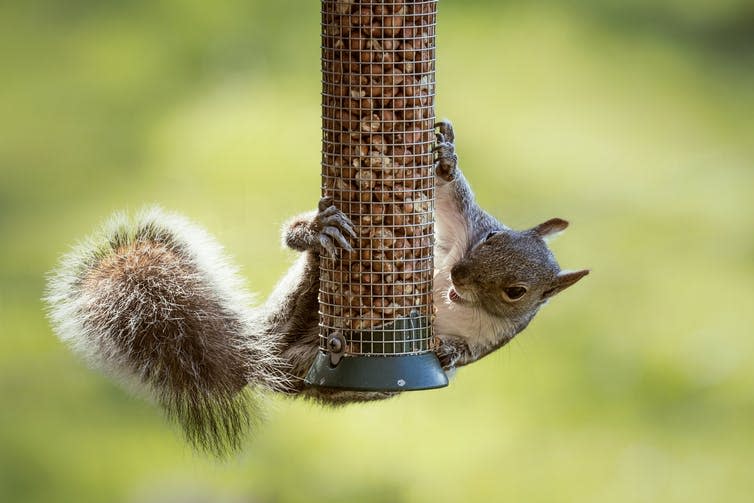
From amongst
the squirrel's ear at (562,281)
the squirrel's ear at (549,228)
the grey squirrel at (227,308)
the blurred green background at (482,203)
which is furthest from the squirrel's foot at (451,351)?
the blurred green background at (482,203)

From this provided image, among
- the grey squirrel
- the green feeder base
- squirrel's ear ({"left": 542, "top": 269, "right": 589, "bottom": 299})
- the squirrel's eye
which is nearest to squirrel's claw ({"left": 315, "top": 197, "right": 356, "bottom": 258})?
the grey squirrel

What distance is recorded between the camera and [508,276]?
4062 mm

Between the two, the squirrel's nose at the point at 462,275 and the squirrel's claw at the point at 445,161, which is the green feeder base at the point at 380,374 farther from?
the squirrel's claw at the point at 445,161

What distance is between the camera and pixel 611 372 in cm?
744

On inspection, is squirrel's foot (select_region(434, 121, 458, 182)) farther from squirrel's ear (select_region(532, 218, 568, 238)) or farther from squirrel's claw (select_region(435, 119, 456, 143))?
squirrel's ear (select_region(532, 218, 568, 238))

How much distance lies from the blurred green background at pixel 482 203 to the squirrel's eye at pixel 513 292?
2528 mm

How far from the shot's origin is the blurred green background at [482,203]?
7145mm

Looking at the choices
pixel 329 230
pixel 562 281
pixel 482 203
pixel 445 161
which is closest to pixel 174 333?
pixel 329 230

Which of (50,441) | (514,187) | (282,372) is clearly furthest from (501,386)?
(282,372)

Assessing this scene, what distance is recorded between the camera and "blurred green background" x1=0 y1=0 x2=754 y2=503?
714 cm

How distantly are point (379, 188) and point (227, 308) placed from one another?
64 cm

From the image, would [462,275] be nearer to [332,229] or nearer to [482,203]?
[332,229]

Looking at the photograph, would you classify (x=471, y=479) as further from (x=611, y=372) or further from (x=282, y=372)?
(x=282, y=372)

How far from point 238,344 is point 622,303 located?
3785mm
